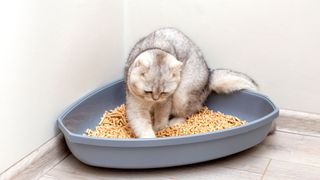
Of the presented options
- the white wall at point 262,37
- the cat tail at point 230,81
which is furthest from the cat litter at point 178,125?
the white wall at point 262,37

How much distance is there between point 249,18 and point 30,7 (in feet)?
3.21

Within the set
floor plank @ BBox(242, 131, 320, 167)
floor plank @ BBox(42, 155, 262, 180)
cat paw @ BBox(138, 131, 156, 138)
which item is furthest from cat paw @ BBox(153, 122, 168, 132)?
floor plank @ BBox(242, 131, 320, 167)

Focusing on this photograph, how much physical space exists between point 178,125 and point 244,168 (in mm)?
363

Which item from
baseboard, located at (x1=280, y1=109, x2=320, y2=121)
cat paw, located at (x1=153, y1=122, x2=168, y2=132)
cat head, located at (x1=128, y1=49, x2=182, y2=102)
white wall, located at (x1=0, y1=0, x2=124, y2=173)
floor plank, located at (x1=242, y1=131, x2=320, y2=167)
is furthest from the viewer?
baseboard, located at (x1=280, y1=109, x2=320, y2=121)

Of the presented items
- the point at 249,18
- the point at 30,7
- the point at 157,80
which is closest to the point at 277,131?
the point at 249,18

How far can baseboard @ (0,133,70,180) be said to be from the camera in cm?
154

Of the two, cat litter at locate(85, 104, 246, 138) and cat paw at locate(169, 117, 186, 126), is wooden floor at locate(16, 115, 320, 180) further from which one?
cat paw at locate(169, 117, 186, 126)

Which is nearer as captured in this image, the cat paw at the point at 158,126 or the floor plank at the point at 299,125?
the cat paw at the point at 158,126

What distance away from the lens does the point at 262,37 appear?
201 cm

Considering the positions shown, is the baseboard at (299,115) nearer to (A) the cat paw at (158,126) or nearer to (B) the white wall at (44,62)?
(A) the cat paw at (158,126)

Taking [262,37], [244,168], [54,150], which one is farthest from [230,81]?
[54,150]

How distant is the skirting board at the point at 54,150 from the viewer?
157 cm

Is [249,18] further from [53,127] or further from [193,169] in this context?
[53,127]

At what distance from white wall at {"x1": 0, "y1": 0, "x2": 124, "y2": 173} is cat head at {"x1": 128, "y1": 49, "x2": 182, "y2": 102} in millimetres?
270
